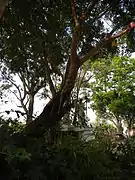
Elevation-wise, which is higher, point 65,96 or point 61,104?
point 65,96

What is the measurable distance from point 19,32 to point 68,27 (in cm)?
160

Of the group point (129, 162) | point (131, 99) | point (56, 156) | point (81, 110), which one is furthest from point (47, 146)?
point (131, 99)

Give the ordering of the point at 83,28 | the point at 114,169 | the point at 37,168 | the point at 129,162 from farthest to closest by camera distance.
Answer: the point at 83,28, the point at 129,162, the point at 114,169, the point at 37,168

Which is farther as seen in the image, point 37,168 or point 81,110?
point 81,110

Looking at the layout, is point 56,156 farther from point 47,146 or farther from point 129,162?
point 129,162

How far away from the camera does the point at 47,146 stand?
12.0 feet

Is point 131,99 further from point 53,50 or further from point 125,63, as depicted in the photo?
point 53,50

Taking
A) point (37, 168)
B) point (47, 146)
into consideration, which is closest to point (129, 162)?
point (47, 146)

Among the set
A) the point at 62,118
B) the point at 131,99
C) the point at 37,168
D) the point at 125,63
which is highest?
the point at 125,63

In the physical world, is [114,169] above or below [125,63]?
below

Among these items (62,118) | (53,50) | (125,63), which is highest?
(125,63)

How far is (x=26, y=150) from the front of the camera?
3340mm

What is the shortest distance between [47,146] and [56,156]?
25 centimetres

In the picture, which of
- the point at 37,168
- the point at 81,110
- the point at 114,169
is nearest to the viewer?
the point at 37,168
